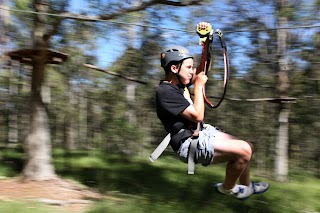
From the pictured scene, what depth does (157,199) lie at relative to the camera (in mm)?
4855

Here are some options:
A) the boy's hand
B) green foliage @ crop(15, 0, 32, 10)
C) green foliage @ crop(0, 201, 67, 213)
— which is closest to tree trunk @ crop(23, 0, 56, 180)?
green foliage @ crop(15, 0, 32, 10)

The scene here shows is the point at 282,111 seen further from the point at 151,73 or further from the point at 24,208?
the point at 24,208

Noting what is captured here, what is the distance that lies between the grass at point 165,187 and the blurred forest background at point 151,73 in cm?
31

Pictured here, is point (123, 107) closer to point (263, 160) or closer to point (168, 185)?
point (168, 185)

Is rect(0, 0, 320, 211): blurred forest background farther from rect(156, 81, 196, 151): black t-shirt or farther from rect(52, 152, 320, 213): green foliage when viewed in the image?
rect(156, 81, 196, 151): black t-shirt

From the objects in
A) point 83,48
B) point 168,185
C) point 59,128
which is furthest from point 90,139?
point 168,185

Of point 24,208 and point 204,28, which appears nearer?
point 204,28

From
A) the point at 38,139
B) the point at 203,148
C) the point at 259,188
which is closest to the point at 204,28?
the point at 203,148

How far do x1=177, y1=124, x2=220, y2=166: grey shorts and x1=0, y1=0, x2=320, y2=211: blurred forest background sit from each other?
115 inches

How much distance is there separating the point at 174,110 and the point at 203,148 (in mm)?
359

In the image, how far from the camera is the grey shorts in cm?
303

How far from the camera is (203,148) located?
3023mm

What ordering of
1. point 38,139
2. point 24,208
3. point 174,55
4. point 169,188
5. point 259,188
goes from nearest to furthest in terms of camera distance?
point 174,55 < point 259,188 < point 24,208 < point 169,188 < point 38,139

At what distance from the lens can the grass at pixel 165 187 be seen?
4625 millimetres
